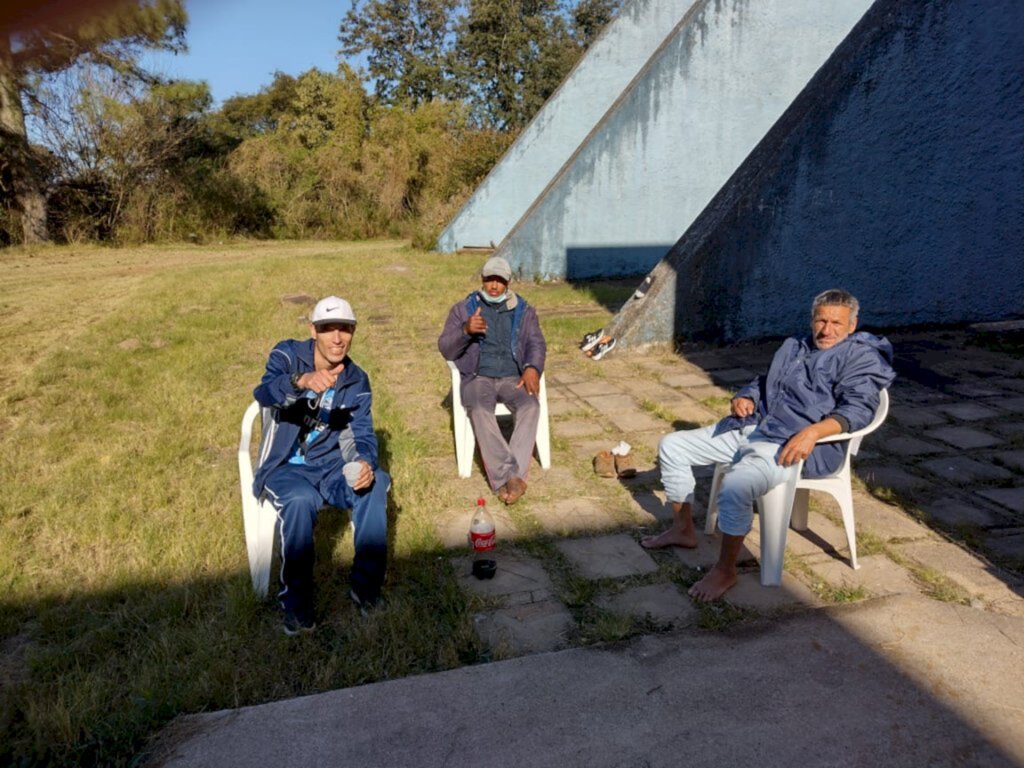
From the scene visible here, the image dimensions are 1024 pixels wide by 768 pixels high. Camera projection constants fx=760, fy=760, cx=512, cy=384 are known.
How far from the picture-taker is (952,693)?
8.09 feet

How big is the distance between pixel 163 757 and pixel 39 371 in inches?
226

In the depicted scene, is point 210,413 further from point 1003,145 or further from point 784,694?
point 1003,145

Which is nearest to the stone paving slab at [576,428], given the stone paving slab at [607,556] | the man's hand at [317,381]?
the stone paving slab at [607,556]

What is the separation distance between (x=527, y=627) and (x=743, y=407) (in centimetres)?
141

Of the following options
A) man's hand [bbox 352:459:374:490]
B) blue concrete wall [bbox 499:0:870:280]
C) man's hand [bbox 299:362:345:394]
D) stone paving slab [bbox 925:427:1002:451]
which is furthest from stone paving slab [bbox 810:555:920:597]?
blue concrete wall [bbox 499:0:870:280]

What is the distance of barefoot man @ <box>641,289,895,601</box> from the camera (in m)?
3.13

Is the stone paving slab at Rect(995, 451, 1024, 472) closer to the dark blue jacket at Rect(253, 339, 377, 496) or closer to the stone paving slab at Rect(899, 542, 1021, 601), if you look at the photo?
the stone paving slab at Rect(899, 542, 1021, 601)

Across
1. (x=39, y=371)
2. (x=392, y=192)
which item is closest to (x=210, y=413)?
(x=39, y=371)

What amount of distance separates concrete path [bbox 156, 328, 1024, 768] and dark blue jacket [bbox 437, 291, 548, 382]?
2.20 feet

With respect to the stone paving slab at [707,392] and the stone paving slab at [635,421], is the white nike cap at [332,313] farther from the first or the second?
the stone paving slab at [707,392]

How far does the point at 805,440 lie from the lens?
10.3 feet

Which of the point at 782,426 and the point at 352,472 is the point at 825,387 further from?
the point at 352,472

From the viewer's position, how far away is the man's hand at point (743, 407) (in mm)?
3469

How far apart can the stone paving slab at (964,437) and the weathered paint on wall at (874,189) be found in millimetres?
2841
